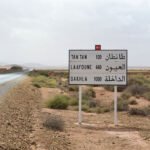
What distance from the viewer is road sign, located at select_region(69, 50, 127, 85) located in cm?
2239

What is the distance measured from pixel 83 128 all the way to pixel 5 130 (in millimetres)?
4279

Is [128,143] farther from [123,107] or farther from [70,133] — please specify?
[123,107]

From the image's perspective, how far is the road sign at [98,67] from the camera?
22.4 meters

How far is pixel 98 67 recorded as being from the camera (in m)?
22.6

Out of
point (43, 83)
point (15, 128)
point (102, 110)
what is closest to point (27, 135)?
point (15, 128)

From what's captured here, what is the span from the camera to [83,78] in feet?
74.6

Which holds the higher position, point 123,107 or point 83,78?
point 83,78

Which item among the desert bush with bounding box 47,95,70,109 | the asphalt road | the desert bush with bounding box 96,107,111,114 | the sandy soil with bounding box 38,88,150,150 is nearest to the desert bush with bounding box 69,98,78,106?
the desert bush with bounding box 47,95,70,109

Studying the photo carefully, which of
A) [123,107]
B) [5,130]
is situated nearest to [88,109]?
[123,107]

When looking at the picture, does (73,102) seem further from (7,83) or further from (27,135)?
(7,83)

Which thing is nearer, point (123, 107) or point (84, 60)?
point (84, 60)

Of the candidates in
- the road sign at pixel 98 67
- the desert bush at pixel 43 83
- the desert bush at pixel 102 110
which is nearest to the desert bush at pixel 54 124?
the road sign at pixel 98 67

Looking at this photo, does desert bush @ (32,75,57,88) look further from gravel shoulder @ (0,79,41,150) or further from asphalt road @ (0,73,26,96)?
gravel shoulder @ (0,79,41,150)

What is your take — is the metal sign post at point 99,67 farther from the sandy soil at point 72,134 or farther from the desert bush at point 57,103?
the desert bush at point 57,103
